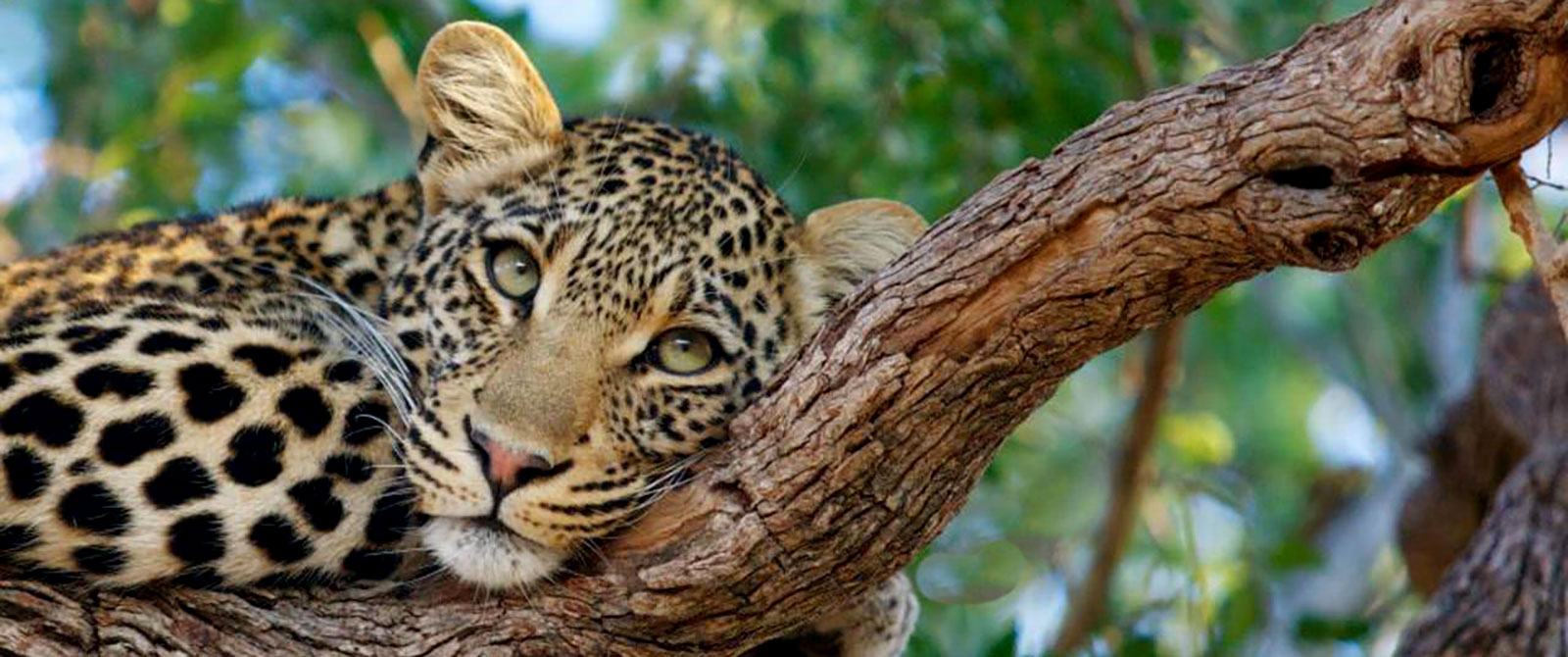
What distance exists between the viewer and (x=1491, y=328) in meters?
8.80

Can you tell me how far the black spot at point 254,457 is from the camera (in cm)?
499

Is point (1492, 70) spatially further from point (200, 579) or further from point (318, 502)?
point (200, 579)

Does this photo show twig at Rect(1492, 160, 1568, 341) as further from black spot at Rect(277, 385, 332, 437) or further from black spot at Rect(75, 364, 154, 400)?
black spot at Rect(75, 364, 154, 400)

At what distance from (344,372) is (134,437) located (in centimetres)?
62

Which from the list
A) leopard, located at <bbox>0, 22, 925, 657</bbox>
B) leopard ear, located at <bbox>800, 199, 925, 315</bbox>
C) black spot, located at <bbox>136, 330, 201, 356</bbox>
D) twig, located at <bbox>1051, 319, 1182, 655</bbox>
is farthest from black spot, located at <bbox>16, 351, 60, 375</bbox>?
twig, located at <bbox>1051, 319, 1182, 655</bbox>

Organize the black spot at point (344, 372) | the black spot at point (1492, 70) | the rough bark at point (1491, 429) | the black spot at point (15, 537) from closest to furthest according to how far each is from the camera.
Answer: the black spot at point (1492, 70)
the black spot at point (15, 537)
the black spot at point (344, 372)
the rough bark at point (1491, 429)

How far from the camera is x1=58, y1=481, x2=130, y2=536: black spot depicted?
4.87 m

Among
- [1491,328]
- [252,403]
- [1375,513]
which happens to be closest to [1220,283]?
[252,403]

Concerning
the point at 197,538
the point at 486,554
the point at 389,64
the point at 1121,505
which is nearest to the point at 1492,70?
the point at 486,554

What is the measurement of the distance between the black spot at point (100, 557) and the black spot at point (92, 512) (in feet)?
0.13

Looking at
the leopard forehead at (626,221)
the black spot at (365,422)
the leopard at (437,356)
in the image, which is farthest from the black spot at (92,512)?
the leopard forehead at (626,221)

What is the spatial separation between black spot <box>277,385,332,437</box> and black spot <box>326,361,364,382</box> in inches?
4.5

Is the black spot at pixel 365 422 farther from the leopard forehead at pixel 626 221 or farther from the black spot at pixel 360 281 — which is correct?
the black spot at pixel 360 281

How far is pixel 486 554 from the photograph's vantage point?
4992mm
